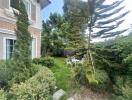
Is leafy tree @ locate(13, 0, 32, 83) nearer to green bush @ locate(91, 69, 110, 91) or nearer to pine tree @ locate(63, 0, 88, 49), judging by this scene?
green bush @ locate(91, 69, 110, 91)

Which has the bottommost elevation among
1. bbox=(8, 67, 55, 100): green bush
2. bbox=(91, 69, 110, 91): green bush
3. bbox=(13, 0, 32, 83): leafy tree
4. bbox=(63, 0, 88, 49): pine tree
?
bbox=(91, 69, 110, 91): green bush

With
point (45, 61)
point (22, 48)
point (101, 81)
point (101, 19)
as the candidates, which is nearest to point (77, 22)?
point (101, 19)

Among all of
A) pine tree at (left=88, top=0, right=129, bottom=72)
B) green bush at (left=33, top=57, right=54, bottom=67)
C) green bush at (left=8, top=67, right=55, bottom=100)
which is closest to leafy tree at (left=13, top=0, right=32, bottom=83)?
green bush at (left=8, top=67, right=55, bottom=100)

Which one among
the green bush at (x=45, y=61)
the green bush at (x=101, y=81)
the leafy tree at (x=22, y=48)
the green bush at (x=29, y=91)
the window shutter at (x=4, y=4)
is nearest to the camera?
the green bush at (x=29, y=91)

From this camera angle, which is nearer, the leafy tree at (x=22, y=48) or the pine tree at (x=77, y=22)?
the leafy tree at (x=22, y=48)

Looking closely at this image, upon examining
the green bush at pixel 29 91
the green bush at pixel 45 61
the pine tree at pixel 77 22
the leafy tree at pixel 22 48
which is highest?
the pine tree at pixel 77 22

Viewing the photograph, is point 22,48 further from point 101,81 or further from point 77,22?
point 77,22

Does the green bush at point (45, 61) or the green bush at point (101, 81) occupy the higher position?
the green bush at point (45, 61)

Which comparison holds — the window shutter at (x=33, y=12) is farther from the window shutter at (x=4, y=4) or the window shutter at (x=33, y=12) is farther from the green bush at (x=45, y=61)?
the window shutter at (x=4, y=4)

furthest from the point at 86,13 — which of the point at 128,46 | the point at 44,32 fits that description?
the point at 44,32

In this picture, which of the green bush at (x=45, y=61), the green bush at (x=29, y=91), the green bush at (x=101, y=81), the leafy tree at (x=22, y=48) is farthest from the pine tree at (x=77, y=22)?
the green bush at (x=29, y=91)

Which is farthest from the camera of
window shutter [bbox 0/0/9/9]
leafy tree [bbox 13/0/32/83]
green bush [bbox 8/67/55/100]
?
window shutter [bbox 0/0/9/9]

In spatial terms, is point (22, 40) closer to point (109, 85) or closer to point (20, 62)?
point (20, 62)

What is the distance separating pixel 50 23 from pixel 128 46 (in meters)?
27.1
